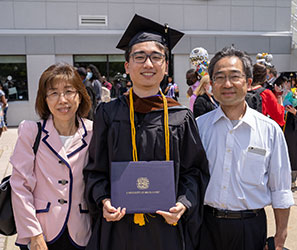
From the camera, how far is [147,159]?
1768 mm

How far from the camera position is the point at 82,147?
2002 mm

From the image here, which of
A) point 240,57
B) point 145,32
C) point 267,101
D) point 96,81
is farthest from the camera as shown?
point 96,81

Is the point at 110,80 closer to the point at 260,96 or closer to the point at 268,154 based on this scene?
the point at 260,96

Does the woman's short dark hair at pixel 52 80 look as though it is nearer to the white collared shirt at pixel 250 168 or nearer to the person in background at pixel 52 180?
the person in background at pixel 52 180

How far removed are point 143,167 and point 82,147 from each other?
0.53 meters

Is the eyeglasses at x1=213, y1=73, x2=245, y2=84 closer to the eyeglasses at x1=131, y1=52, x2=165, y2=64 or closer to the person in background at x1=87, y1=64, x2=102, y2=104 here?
the eyeglasses at x1=131, y1=52, x2=165, y2=64

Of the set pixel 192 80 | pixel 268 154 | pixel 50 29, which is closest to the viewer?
pixel 268 154

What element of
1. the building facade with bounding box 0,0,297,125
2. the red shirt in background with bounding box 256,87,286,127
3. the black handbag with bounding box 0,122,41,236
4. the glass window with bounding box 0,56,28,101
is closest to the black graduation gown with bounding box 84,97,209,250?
the black handbag with bounding box 0,122,41,236

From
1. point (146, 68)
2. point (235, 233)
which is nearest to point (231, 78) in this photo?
point (146, 68)

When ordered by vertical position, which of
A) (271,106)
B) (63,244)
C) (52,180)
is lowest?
(63,244)

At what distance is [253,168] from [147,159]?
0.69 meters

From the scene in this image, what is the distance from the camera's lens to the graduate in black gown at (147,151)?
1780mm

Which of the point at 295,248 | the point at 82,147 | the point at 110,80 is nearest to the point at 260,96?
the point at 295,248

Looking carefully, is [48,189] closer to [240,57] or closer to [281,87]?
[240,57]
